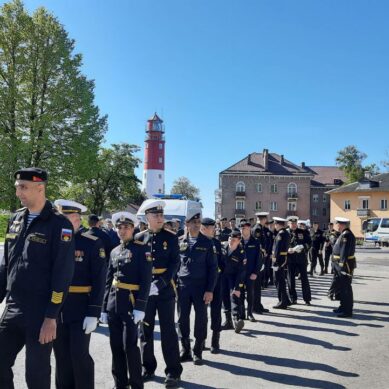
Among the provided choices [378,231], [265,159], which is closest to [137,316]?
[378,231]

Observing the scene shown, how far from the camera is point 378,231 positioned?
43500 millimetres

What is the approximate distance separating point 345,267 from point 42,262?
304 inches

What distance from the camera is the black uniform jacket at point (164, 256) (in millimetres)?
5695

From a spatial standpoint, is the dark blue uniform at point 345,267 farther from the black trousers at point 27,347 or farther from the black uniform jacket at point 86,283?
the black trousers at point 27,347

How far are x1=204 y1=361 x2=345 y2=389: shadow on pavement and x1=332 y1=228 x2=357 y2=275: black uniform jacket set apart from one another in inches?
179

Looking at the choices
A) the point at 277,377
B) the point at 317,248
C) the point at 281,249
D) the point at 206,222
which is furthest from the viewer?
the point at 317,248

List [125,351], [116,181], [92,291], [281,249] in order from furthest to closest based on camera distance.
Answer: [116,181], [281,249], [125,351], [92,291]

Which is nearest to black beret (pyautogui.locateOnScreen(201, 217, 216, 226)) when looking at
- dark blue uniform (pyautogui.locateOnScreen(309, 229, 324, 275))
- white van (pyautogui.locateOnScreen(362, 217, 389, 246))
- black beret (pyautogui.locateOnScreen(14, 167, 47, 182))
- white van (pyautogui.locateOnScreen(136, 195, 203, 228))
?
black beret (pyautogui.locateOnScreen(14, 167, 47, 182))

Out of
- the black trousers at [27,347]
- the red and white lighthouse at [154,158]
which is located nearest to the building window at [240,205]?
the red and white lighthouse at [154,158]

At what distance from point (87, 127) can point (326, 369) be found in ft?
86.1

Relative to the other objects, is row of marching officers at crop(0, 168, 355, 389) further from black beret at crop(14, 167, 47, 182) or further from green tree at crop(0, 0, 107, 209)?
green tree at crop(0, 0, 107, 209)

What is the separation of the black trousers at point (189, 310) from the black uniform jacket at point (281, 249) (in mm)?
4477

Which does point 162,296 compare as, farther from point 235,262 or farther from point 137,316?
point 235,262

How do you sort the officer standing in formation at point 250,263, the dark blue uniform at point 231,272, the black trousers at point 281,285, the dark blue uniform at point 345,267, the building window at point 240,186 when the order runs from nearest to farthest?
1. the dark blue uniform at point 231,272
2. the officer standing in formation at point 250,263
3. the dark blue uniform at point 345,267
4. the black trousers at point 281,285
5. the building window at point 240,186
